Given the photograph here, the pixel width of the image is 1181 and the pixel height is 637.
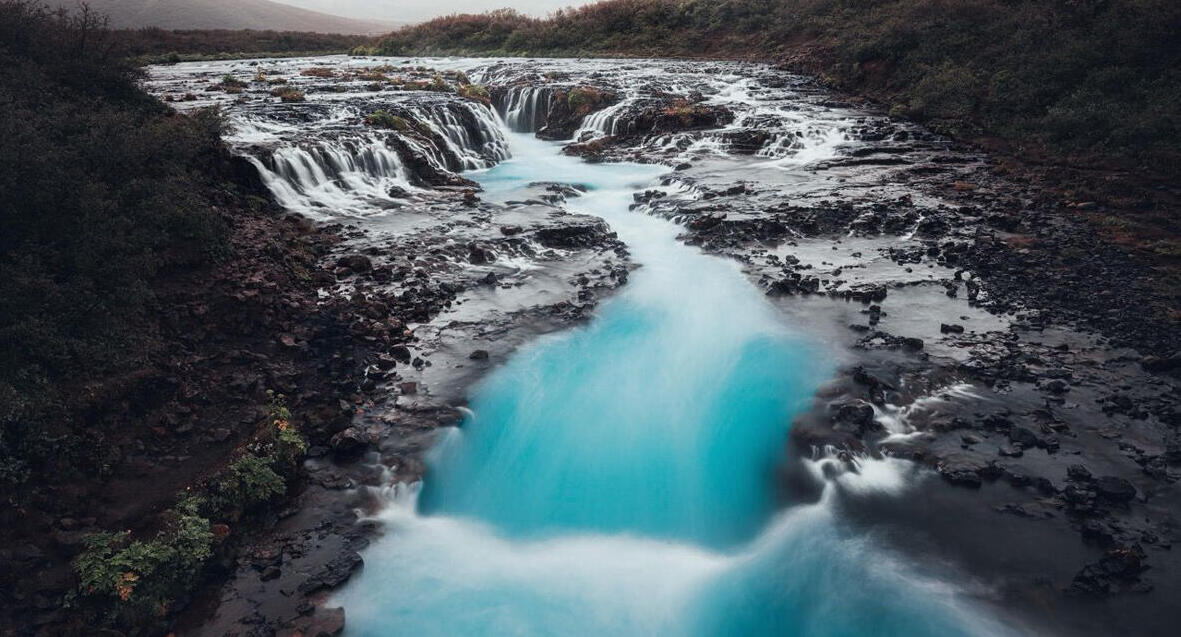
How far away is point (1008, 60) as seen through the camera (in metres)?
22.8

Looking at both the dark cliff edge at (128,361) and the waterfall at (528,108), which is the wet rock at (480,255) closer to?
the dark cliff edge at (128,361)

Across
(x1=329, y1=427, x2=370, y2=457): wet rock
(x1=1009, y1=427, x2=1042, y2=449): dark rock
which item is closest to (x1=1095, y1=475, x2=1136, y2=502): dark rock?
(x1=1009, y1=427, x2=1042, y2=449): dark rock

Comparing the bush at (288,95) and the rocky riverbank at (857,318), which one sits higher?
the bush at (288,95)

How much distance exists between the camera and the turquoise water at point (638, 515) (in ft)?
20.9

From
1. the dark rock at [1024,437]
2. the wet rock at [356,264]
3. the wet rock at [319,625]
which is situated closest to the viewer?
the wet rock at [319,625]

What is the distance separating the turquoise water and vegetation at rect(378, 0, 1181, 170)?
14.2 metres

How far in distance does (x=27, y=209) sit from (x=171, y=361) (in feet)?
8.48

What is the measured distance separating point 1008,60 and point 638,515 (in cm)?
2524

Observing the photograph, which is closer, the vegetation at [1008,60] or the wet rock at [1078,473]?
the wet rock at [1078,473]

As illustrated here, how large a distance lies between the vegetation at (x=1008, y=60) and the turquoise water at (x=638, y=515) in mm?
14197

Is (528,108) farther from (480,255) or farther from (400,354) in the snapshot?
(400,354)

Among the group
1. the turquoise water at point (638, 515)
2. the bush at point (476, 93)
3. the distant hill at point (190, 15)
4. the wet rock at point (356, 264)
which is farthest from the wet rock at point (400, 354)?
the distant hill at point (190, 15)

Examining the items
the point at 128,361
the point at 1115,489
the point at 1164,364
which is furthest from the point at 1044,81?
the point at 128,361

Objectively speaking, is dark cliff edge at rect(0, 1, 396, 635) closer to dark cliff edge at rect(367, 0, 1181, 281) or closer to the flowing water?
the flowing water
